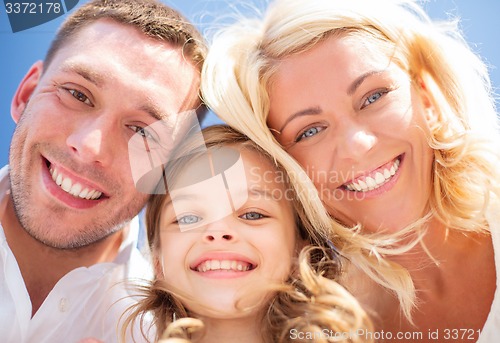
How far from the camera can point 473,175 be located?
66.8 inches

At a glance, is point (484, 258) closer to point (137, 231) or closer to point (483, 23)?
point (483, 23)

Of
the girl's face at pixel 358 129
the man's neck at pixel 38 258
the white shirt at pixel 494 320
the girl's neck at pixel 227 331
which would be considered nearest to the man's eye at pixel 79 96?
the man's neck at pixel 38 258

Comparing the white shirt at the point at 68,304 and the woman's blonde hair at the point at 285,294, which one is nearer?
the woman's blonde hair at the point at 285,294

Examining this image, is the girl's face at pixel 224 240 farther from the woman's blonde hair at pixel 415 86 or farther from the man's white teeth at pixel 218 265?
the woman's blonde hair at pixel 415 86

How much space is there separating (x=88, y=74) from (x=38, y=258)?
587 millimetres

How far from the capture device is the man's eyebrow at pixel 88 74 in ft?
5.38

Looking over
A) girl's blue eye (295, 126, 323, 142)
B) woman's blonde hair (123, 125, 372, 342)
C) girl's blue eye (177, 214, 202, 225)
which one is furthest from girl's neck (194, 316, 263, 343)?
girl's blue eye (295, 126, 323, 142)

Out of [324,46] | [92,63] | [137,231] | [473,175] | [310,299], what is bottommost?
[137,231]

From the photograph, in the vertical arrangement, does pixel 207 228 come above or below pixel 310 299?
above

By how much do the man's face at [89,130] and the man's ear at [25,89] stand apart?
0.03 meters

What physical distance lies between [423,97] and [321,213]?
45 centimetres

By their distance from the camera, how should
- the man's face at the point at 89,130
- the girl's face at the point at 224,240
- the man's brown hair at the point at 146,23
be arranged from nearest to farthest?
the girl's face at the point at 224,240, the man's face at the point at 89,130, the man's brown hair at the point at 146,23

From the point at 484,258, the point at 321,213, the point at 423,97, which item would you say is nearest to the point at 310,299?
the point at 321,213

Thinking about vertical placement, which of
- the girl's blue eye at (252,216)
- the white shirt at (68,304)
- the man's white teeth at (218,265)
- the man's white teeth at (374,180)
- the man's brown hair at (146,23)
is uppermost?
the man's brown hair at (146,23)
